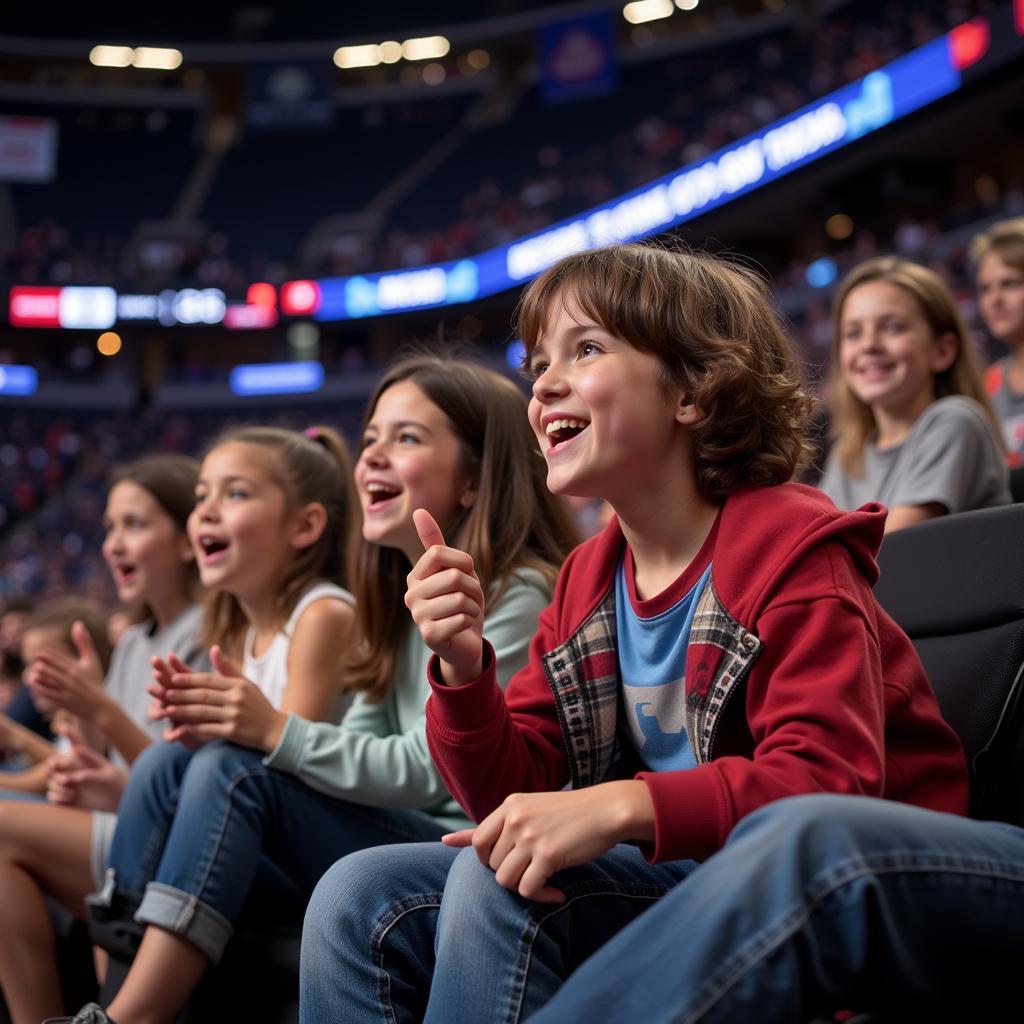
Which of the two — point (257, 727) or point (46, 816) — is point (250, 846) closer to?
point (257, 727)

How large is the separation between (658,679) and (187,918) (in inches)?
29.9

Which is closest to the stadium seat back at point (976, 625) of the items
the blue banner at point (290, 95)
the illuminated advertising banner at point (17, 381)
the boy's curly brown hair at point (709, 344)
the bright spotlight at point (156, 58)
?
the boy's curly brown hair at point (709, 344)

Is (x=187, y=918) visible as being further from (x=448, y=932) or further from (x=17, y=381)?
(x=17, y=381)

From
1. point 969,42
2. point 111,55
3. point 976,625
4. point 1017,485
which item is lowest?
point 976,625

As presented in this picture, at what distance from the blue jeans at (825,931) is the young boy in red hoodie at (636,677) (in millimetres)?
107

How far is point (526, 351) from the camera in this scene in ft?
4.42

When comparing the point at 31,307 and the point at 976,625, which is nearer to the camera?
the point at 976,625

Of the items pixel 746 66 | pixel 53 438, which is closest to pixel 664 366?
pixel 746 66

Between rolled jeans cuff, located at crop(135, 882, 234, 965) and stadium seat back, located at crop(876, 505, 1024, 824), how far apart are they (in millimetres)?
978

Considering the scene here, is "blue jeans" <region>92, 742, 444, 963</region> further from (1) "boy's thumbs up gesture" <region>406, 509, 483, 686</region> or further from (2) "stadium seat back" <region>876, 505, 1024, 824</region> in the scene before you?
(2) "stadium seat back" <region>876, 505, 1024, 824</region>

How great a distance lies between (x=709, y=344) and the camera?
1247mm

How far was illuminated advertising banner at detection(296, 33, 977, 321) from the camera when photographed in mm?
10633

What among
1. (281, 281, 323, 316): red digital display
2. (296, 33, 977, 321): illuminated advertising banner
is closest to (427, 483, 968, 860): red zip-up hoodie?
(296, 33, 977, 321): illuminated advertising banner

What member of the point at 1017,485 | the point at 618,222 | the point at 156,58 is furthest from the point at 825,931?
the point at 156,58
